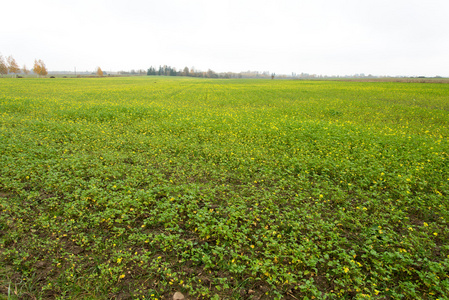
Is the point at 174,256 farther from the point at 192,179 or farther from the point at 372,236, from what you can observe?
the point at 372,236

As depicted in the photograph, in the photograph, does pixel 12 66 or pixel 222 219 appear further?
pixel 12 66

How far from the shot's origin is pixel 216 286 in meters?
3.43

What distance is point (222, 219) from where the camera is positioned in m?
4.80

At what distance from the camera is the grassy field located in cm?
361

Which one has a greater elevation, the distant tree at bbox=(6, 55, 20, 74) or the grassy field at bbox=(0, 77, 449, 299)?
the distant tree at bbox=(6, 55, 20, 74)

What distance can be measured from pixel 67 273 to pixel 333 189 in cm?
652

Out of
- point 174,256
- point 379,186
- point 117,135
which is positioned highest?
point 117,135

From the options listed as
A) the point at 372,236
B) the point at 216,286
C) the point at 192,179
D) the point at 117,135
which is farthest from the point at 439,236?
the point at 117,135

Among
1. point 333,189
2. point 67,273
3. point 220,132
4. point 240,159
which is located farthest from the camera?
point 220,132

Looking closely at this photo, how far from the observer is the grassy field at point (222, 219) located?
3.61 m

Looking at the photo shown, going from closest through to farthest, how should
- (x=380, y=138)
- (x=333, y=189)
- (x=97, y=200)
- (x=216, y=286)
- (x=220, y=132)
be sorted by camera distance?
(x=216, y=286) < (x=97, y=200) < (x=333, y=189) < (x=380, y=138) < (x=220, y=132)

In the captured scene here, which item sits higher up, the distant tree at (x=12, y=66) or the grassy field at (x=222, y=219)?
the distant tree at (x=12, y=66)

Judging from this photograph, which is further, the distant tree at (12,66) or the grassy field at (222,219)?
the distant tree at (12,66)

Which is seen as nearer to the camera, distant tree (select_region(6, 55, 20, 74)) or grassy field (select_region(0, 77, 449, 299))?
grassy field (select_region(0, 77, 449, 299))
